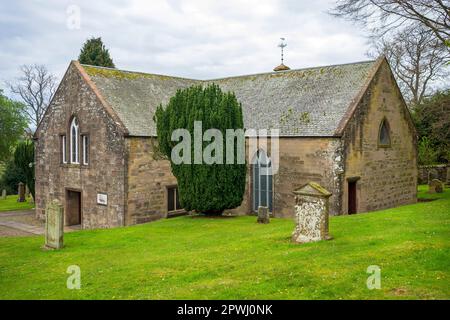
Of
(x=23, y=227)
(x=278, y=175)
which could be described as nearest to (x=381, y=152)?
(x=278, y=175)

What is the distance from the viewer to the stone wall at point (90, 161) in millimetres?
24125

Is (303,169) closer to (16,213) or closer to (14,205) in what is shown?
(16,213)

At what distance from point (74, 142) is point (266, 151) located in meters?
12.1

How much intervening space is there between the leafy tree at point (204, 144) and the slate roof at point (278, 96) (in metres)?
3.45

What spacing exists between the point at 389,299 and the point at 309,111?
17258 millimetres

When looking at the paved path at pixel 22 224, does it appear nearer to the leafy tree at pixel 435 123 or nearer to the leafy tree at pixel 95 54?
the leafy tree at pixel 95 54

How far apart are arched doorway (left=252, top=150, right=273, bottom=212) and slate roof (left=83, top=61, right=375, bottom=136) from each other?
191 cm

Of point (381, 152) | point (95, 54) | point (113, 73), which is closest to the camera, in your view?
point (381, 152)

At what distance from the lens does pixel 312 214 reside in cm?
1369

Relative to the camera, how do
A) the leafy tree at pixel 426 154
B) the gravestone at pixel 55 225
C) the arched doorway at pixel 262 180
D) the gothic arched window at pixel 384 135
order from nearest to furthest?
the gravestone at pixel 55 225 < the arched doorway at pixel 262 180 < the gothic arched window at pixel 384 135 < the leafy tree at pixel 426 154

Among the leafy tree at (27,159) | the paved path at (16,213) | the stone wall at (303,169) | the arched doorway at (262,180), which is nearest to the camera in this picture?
the stone wall at (303,169)

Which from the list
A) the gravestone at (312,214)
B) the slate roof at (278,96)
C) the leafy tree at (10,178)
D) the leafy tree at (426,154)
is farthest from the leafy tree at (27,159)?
the leafy tree at (426,154)

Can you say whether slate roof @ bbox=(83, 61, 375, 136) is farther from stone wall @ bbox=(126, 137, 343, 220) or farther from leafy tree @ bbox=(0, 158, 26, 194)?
leafy tree @ bbox=(0, 158, 26, 194)

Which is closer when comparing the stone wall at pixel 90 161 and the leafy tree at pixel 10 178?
the stone wall at pixel 90 161
